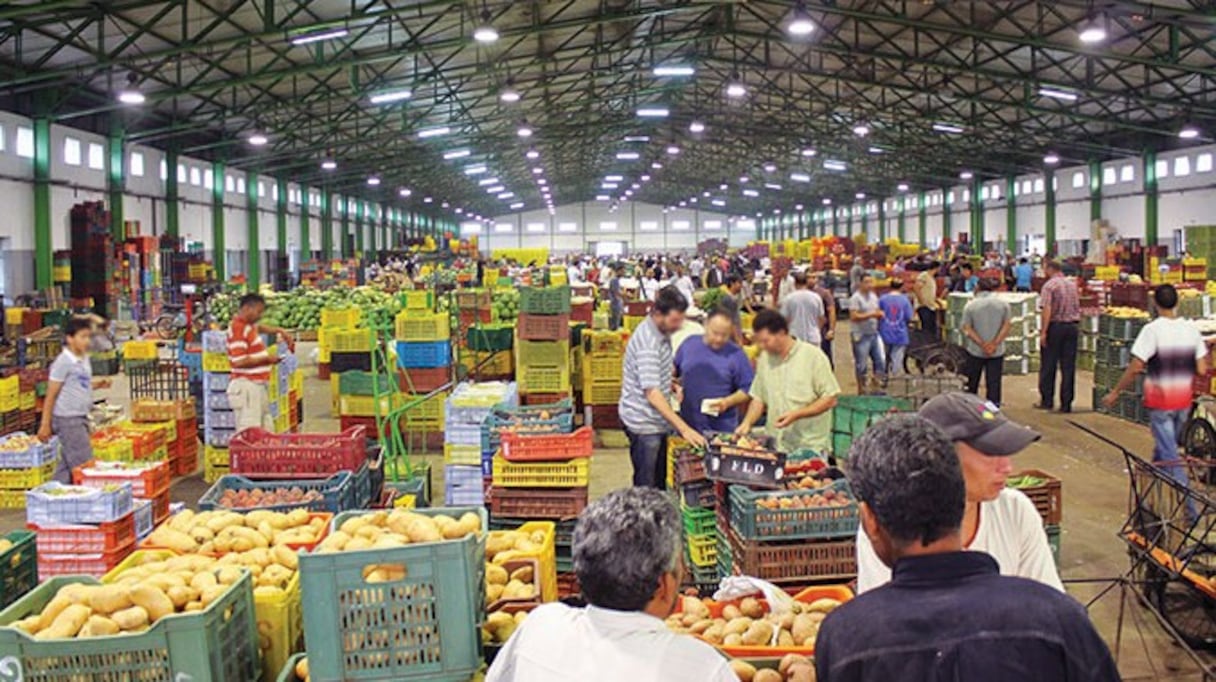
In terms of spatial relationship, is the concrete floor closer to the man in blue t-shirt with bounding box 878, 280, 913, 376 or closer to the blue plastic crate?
the blue plastic crate

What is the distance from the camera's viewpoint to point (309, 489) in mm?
6055

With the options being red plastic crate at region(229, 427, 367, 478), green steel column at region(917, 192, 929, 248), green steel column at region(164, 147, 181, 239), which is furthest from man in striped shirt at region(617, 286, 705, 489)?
green steel column at region(917, 192, 929, 248)

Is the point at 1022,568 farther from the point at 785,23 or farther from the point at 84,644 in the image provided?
the point at 785,23

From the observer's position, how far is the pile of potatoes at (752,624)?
3.40 meters

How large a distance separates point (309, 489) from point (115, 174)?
20.4 metres

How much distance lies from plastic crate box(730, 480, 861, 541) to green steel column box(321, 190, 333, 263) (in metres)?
38.6

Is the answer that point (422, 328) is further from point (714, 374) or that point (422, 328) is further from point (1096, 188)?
point (1096, 188)

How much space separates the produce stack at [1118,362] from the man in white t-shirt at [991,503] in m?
10.7

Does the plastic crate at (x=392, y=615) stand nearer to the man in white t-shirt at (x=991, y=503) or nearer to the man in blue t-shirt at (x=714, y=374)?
the man in white t-shirt at (x=991, y=503)

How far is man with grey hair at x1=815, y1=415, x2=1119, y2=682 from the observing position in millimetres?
1845

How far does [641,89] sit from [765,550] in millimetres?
26324

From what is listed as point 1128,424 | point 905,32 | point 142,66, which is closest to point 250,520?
point 1128,424

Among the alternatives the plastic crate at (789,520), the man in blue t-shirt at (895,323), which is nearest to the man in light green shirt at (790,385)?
the plastic crate at (789,520)

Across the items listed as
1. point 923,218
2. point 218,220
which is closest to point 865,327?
point 218,220
